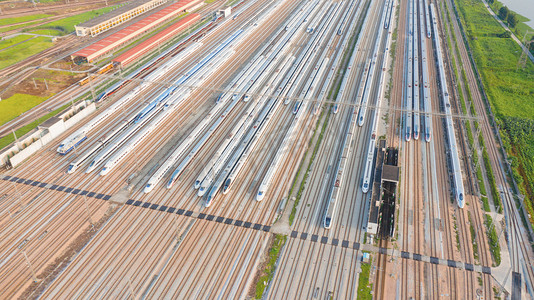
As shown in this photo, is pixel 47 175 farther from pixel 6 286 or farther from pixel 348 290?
pixel 348 290

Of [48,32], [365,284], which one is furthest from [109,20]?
[365,284]

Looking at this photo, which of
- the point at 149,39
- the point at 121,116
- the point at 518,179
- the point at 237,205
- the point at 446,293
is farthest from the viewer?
the point at 149,39

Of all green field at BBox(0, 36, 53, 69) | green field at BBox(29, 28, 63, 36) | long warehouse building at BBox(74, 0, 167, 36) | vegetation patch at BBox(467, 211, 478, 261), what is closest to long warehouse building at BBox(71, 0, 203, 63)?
long warehouse building at BBox(74, 0, 167, 36)

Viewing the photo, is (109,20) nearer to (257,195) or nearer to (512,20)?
(257,195)

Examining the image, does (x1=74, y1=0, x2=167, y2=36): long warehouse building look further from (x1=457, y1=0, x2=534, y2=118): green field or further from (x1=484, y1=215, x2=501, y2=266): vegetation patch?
(x1=484, y1=215, x2=501, y2=266): vegetation patch

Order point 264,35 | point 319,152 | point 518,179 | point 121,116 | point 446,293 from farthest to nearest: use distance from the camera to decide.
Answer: point 264,35, point 121,116, point 319,152, point 518,179, point 446,293

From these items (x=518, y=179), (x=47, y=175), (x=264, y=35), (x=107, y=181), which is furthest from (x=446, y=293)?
(x=264, y=35)

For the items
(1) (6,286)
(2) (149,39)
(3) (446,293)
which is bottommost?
(1) (6,286)
